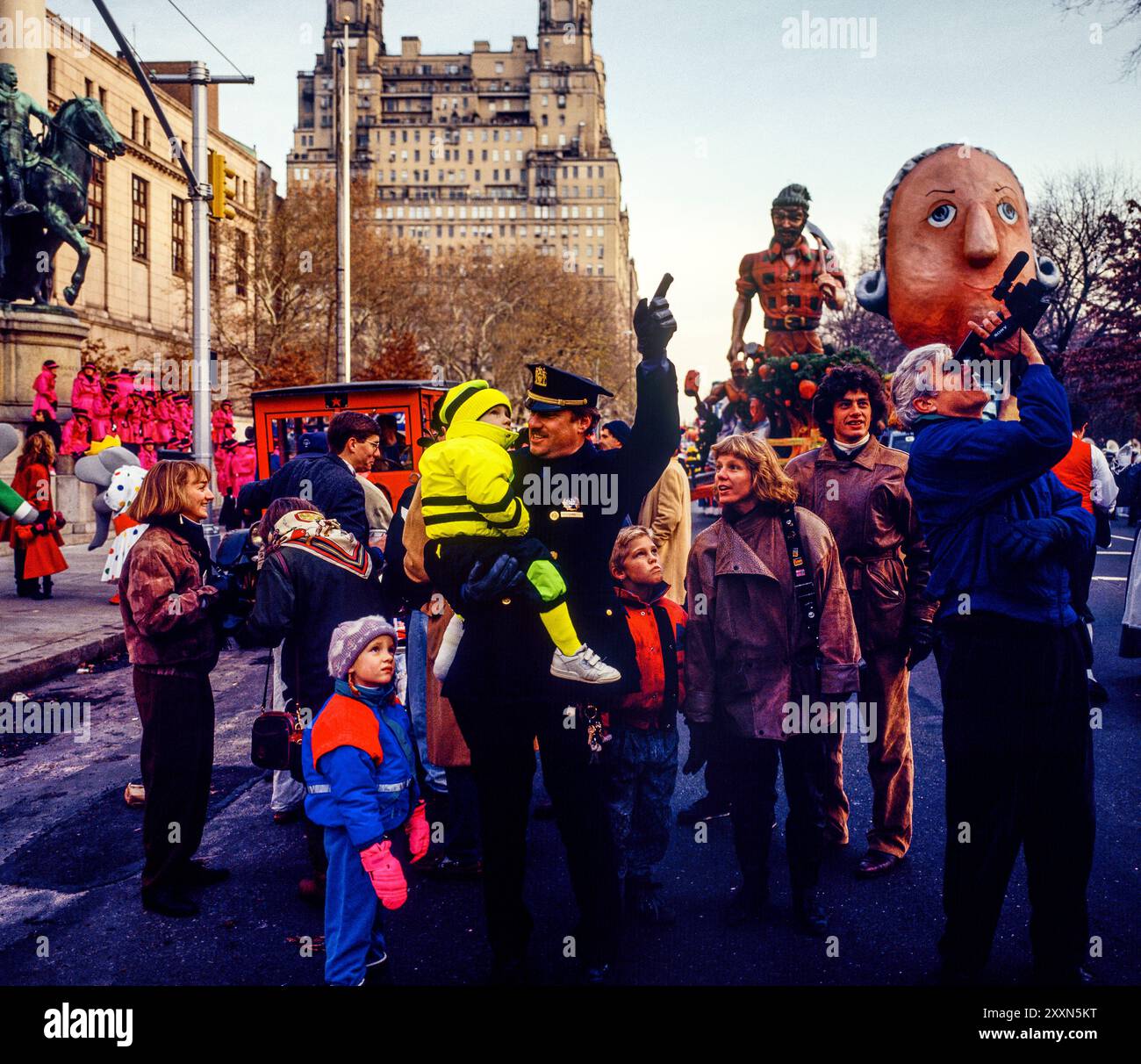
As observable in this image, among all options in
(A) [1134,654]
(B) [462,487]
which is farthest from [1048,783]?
(A) [1134,654]

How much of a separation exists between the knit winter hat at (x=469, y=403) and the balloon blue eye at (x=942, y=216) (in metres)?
2.31

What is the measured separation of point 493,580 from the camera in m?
3.51

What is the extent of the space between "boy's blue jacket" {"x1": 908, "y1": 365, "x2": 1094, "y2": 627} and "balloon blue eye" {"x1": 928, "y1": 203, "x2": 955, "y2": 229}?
174 centimetres

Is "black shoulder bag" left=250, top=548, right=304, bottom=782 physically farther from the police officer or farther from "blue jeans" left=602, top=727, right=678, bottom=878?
"blue jeans" left=602, top=727, right=678, bottom=878

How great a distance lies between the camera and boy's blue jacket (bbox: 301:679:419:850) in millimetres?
3518

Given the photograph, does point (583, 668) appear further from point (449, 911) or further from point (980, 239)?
point (980, 239)

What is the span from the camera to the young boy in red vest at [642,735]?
4289mm

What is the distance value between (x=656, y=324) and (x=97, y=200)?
1484 inches

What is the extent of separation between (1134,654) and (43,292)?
56.6 ft

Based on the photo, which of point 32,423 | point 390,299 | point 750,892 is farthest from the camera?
point 390,299

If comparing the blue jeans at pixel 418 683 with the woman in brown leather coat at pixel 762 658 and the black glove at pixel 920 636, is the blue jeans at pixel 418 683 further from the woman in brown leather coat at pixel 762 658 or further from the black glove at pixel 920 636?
the black glove at pixel 920 636

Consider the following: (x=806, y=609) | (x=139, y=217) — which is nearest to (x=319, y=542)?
(x=806, y=609)
